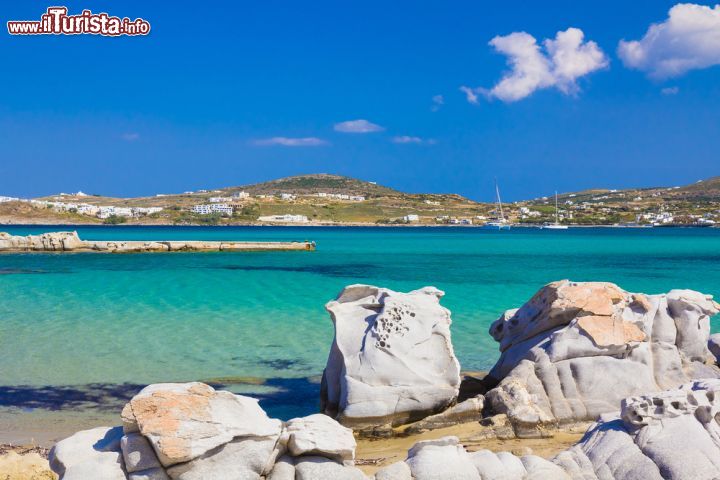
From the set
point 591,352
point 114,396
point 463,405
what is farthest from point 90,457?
point 591,352

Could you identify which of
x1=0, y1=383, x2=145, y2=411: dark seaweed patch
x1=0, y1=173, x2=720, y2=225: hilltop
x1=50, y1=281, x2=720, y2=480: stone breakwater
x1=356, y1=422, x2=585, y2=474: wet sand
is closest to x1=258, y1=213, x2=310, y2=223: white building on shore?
x1=0, y1=173, x2=720, y2=225: hilltop

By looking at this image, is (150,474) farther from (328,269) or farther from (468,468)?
(328,269)

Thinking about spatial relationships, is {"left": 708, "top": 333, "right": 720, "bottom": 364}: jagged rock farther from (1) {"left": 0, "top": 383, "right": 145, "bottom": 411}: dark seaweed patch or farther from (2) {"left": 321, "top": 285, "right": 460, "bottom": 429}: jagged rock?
(1) {"left": 0, "top": 383, "right": 145, "bottom": 411}: dark seaweed patch

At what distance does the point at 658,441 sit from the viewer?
18.6ft

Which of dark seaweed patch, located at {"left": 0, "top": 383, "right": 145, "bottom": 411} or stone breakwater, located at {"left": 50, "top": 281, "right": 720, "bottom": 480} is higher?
stone breakwater, located at {"left": 50, "top": 281, "right": 720, "bottom": 480}

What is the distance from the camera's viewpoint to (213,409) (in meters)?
5.38

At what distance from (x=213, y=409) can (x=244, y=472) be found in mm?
541

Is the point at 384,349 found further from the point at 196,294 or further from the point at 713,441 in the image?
the point at 196,294

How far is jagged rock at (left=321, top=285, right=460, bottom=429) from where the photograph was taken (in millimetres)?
8555

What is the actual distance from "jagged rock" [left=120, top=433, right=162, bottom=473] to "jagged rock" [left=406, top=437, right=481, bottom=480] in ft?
6.60

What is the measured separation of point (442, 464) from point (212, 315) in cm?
1394

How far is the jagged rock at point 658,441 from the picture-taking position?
5426 mm

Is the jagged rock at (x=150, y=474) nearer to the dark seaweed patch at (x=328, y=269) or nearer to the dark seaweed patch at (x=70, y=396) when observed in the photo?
the dark seaweed patch at (x=70, y=396)

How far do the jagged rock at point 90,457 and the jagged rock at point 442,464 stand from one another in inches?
89.0
